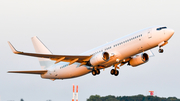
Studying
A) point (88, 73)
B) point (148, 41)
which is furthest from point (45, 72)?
point (148, 41)

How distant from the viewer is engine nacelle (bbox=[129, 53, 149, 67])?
167ft

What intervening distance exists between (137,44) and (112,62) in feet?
16.7

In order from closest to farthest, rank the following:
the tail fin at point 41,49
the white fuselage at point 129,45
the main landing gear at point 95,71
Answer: the white fuselage at point 129,45
the main landing gear at point 95,71
the tail fin at point 41,49

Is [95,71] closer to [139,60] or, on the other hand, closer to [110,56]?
[110,56]

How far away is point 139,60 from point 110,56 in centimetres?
646

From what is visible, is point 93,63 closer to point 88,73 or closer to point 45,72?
point 88,73

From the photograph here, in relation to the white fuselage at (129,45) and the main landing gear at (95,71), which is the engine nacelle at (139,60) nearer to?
the white fuselage at (129,45)

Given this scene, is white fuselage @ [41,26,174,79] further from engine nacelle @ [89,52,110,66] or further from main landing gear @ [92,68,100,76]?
main landing gear @ [92,68,100,76]

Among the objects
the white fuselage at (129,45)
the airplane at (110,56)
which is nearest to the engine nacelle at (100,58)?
the airplane at (110,56)

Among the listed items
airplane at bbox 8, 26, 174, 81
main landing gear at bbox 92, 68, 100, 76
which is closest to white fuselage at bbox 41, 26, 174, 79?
airplane at bbox 8, 26, 174, 81

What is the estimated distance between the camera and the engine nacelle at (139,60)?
50.8m

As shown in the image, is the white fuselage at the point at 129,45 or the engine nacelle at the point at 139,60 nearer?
the white fuselage at the point at 129,45

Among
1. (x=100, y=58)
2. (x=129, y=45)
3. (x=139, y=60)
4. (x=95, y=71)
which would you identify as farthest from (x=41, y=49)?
(x=129, y=45)

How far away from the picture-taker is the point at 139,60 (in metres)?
51.7
